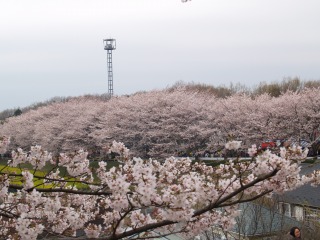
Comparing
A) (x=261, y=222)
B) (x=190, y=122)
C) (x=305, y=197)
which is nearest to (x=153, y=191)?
(x=261, y=222)

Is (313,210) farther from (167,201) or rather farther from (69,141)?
(69,141)

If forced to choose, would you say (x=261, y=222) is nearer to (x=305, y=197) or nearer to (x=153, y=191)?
(x=305, y=197)

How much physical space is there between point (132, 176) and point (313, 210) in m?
13.2

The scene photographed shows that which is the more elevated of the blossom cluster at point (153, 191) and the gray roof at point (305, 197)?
the blossom cluster at point (153, 191)

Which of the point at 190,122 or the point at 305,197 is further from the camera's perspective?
the point at 190,122

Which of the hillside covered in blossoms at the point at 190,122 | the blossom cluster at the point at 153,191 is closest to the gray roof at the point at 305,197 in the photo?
the hillside covered in blossoms at the point at 190,122

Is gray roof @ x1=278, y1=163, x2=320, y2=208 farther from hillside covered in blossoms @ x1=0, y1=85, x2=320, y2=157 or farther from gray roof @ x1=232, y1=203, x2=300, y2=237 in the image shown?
hillside covered in blossoms @ x1=0, y1=85, x2=320, y2=157

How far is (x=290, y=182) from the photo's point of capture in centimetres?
332

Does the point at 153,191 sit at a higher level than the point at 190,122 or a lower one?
higher

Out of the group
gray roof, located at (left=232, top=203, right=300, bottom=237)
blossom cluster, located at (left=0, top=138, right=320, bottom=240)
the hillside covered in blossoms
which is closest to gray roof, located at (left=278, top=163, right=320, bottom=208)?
gray roof, located at (left=232, top=203, right=300, bottom=237)

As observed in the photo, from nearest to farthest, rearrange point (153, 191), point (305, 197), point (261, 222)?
point (153, 191) < point (261, 222) < point (305, 197)

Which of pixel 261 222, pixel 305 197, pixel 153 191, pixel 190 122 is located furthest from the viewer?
pixel 190 122

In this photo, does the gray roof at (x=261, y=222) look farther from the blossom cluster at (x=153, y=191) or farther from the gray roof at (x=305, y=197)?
the blossom cluster at (x=153, y=191)

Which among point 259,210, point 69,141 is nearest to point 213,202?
point 259,210
